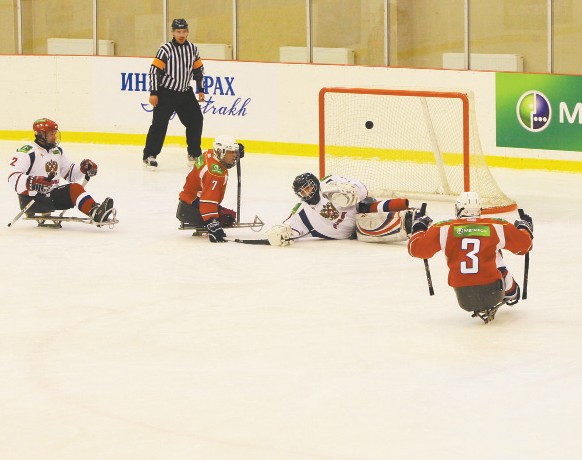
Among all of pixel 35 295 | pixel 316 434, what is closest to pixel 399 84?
pixel 35 295

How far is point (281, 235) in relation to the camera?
894 centimetres

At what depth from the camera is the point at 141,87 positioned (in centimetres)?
1480

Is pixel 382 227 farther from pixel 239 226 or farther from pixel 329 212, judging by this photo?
pixel 239 226

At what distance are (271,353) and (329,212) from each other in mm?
2976

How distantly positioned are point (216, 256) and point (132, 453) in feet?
13.1

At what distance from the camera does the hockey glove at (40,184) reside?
9540mm

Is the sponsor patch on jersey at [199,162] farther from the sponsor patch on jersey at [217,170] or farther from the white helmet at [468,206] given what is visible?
the white helmet at [468,206]

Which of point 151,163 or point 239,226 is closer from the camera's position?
point 239,226

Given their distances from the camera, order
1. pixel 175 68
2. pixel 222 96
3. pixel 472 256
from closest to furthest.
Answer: pixel 472 256, pixel 175 68, pixel 222 96

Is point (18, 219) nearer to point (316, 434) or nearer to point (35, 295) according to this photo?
point (35, 295)

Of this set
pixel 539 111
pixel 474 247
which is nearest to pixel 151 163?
pixel 539 111

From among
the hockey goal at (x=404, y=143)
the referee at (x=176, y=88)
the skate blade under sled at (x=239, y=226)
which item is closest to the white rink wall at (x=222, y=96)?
the hockey goal at (x=404, y=143)

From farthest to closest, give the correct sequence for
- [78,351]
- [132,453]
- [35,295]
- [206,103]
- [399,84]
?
[206,103] < [399,84] < [35,295] < [78,351] < [132,453]

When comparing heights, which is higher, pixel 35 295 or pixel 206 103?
pixel 206 103
